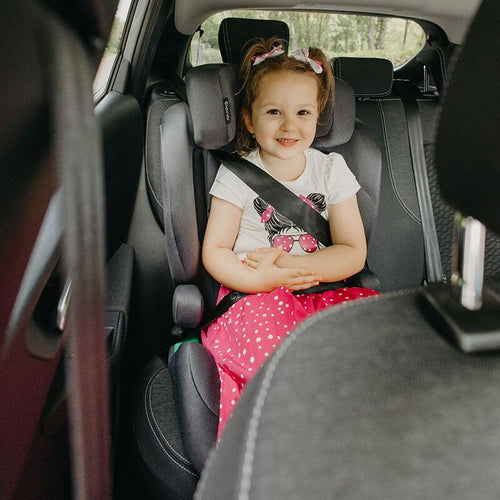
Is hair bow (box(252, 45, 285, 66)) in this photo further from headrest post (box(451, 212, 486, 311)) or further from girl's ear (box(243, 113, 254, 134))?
headrest post (box(451, 212, 486, 311))


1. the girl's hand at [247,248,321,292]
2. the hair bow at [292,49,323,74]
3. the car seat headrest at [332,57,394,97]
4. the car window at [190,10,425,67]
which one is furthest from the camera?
the car window at [190,10,425,67]

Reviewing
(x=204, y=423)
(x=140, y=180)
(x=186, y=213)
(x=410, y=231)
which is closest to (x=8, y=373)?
(x=204, y=423)

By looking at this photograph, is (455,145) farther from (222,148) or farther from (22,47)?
(222,148)

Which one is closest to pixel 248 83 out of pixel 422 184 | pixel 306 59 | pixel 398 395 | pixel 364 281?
pixel 306 59

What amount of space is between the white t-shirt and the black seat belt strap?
0.09 ft

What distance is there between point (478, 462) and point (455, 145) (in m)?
0.31

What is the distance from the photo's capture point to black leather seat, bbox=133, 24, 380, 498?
126 centimetres

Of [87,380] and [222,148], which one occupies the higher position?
[87,380]

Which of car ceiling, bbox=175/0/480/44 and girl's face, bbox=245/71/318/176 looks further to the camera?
car ceiling, bbox=175/0/480/44

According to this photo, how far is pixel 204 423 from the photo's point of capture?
1223mm

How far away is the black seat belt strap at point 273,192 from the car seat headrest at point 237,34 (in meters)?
0.34

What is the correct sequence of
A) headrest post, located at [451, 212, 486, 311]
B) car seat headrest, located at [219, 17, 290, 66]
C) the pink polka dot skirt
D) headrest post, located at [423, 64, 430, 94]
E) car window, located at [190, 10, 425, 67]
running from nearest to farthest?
headrest post, located at [451, 212, 486, 311] < the pink polka dot skirt < car seat headrest, located at [219, 17, 290, 66] < car window, located at [190, 10, 425, 67] < headrest post, located at [423, 64, 430, 94]

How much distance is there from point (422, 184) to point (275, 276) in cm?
85

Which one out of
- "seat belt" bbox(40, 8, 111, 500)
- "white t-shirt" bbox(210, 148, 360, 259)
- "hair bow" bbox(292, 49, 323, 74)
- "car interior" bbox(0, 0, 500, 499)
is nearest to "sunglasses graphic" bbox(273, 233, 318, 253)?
"white t-shirt" bbox(210, 148, 360, 259)
